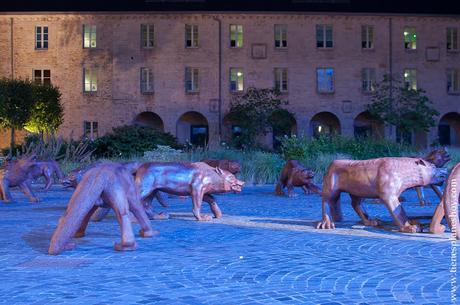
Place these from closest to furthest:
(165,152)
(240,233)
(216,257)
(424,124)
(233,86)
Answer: (216,257) → (240,233) → (165,152) → (424,124) → (233,86)

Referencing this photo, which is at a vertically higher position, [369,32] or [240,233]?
[369,32]

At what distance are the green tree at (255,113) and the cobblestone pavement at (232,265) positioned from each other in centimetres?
3153

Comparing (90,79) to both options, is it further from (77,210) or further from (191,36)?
(77,210)

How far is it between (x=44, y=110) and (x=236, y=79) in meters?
12.0

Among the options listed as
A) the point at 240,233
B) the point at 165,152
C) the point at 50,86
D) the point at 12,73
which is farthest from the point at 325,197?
the point at 12,73

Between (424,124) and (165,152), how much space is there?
22.5 metres

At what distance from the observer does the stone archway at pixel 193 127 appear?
154 feet

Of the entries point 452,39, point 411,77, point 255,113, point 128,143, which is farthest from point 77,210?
point 452,39

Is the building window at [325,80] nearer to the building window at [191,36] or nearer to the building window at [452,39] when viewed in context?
the building window at [191,36]

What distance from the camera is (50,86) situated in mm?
44250

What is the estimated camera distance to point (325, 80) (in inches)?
1809

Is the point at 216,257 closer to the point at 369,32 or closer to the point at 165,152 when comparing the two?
the point at 165,152

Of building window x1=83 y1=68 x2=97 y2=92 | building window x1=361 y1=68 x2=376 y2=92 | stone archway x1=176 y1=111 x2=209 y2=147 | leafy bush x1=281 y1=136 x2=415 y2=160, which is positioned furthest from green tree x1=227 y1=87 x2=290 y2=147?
leafy bush x1=281 y1=136 x2=415 y2=160

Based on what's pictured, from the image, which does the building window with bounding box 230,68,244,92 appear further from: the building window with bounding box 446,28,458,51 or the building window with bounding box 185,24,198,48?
the building window with bounding box 446,28,458,51
